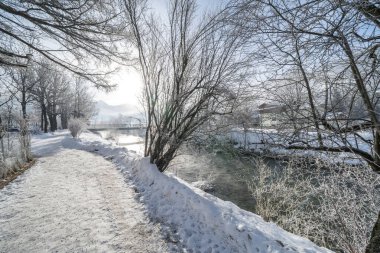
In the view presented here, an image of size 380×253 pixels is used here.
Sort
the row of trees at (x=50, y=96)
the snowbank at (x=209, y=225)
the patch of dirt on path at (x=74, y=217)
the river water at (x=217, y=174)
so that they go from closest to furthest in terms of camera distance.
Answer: the snowbank at (x=209, y=225)
the patch of dirt on path at (x=74, y=217)
the river water at (x=217, y=174)
the row of trees at (x=50, y=96)

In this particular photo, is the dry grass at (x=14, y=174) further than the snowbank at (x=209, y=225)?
Yes

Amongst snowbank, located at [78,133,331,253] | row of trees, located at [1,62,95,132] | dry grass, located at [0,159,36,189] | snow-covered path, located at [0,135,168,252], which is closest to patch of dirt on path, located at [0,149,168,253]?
snow-covered path, located at [0,135,168,252]

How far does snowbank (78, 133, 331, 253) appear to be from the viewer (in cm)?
306

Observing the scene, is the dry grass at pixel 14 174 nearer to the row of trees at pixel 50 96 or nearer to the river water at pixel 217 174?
Answer: the river water at pixel 217 174

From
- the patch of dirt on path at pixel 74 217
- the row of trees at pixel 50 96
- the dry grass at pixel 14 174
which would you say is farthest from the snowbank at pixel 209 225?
the row of trees at pixel 50 96

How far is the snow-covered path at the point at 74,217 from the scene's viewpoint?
3.49 meters

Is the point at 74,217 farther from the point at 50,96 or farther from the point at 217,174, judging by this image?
the point at 50,96

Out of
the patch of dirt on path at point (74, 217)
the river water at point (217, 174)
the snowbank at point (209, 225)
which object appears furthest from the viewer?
the river water at point (217, 174)

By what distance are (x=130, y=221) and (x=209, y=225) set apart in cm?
152

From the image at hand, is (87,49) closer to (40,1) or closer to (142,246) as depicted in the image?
(40,1)

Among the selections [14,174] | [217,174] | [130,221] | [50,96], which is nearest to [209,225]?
[130,221]

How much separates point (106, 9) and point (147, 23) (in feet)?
7.33

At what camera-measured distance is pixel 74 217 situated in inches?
174

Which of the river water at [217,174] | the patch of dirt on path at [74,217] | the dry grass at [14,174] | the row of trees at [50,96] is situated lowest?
the river water at [217,174]
